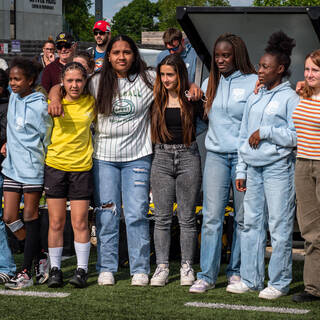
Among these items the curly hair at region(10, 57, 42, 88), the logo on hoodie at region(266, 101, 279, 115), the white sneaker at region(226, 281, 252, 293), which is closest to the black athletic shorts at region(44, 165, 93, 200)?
the curly hair at region(10, 57, 42, 88)

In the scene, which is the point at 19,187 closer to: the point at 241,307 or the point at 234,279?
the point at 234,279

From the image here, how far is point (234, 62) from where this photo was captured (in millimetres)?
5504

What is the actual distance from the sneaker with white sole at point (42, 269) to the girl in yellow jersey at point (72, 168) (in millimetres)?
130

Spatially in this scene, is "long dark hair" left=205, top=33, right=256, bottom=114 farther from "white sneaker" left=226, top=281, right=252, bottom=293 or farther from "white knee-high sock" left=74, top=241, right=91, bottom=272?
"white knee-high sock" left=74, top=241, right=91, bottom=272

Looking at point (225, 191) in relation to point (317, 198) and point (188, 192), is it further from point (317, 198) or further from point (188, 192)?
point (317, 198)

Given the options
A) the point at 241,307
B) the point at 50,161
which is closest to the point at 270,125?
the point at 241,307

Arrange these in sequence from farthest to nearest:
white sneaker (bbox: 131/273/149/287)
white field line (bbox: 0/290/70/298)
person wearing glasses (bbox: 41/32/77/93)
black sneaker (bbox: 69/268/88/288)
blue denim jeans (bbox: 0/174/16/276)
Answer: person wearing glasses (bbox: 41/32/77/93), blue denim jeans (bbox: 0/174/16/276), white sneaker (bbox: 131/273/149/287), black sneaker (bbox: 69/268/88/288), white field line (bbox: 0/290/70/298)

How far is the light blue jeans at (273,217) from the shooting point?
5148 mm

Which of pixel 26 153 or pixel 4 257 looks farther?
pixel 4 257

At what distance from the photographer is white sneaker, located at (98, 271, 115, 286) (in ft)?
18.8

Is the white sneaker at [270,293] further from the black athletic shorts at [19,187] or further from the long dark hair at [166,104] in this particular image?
the black athletic shorts at [19,187]

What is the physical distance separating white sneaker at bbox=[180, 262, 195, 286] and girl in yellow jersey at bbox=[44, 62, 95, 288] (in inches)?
30.5

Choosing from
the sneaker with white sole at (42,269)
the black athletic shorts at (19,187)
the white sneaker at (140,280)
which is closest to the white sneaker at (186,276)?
the white sneaker at (140,280)

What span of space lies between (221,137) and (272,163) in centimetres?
49
